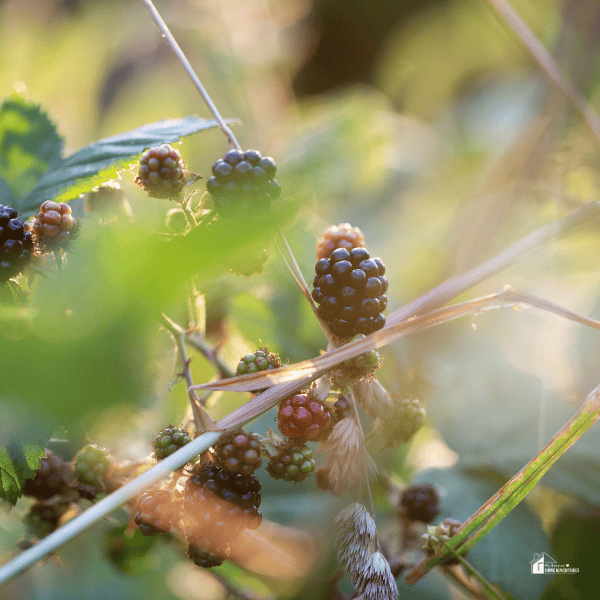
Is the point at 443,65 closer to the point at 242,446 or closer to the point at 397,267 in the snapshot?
the point at 397,267

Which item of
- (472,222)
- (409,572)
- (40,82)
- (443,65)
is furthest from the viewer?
(443,65)

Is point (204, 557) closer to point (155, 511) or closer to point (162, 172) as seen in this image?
point (155, 511)

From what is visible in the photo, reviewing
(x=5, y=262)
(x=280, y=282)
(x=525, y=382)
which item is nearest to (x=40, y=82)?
(x=280, y=282)

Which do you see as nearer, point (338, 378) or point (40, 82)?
point (338, 378)

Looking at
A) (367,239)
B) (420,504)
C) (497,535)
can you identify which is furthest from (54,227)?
(367,239)

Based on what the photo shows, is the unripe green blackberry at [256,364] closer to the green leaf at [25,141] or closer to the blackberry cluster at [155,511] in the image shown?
the blackberry cluster at [155,511]

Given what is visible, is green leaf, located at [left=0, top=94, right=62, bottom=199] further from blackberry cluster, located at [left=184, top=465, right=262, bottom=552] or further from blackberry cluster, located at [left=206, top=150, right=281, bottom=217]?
blackberry cluster, located at [left=184, top=465, right=262, bottom=552]
